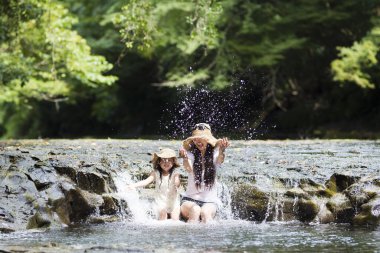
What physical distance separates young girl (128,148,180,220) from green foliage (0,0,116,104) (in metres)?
8.42

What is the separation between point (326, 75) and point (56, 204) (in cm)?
2305

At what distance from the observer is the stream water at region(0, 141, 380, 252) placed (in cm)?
735

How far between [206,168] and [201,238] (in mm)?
1949

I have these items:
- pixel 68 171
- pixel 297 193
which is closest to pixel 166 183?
pixel 68 171

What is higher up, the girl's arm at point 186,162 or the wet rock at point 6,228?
the girl's arm at point 186,162

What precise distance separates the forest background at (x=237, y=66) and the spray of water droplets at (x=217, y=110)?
54 mm

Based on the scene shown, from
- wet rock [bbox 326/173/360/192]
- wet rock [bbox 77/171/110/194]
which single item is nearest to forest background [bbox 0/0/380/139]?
wet rock [bbox 77/171/110/194]

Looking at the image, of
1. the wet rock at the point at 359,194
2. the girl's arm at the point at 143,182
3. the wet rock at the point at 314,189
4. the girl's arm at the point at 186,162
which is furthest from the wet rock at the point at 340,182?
the girl's arm at the point at 143,182

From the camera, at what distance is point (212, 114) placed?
25328 millimetres

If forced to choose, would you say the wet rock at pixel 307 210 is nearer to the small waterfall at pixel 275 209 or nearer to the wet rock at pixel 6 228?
the small waterfall at pixel 275 209

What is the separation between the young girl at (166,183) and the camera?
9.94 meters

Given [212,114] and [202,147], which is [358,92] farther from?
[202,147]

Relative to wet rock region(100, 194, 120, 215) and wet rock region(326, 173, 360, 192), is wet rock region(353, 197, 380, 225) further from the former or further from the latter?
wet rock region(100, 194, 120, 215)

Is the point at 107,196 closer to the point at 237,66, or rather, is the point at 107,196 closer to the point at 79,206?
the point at 79,206
